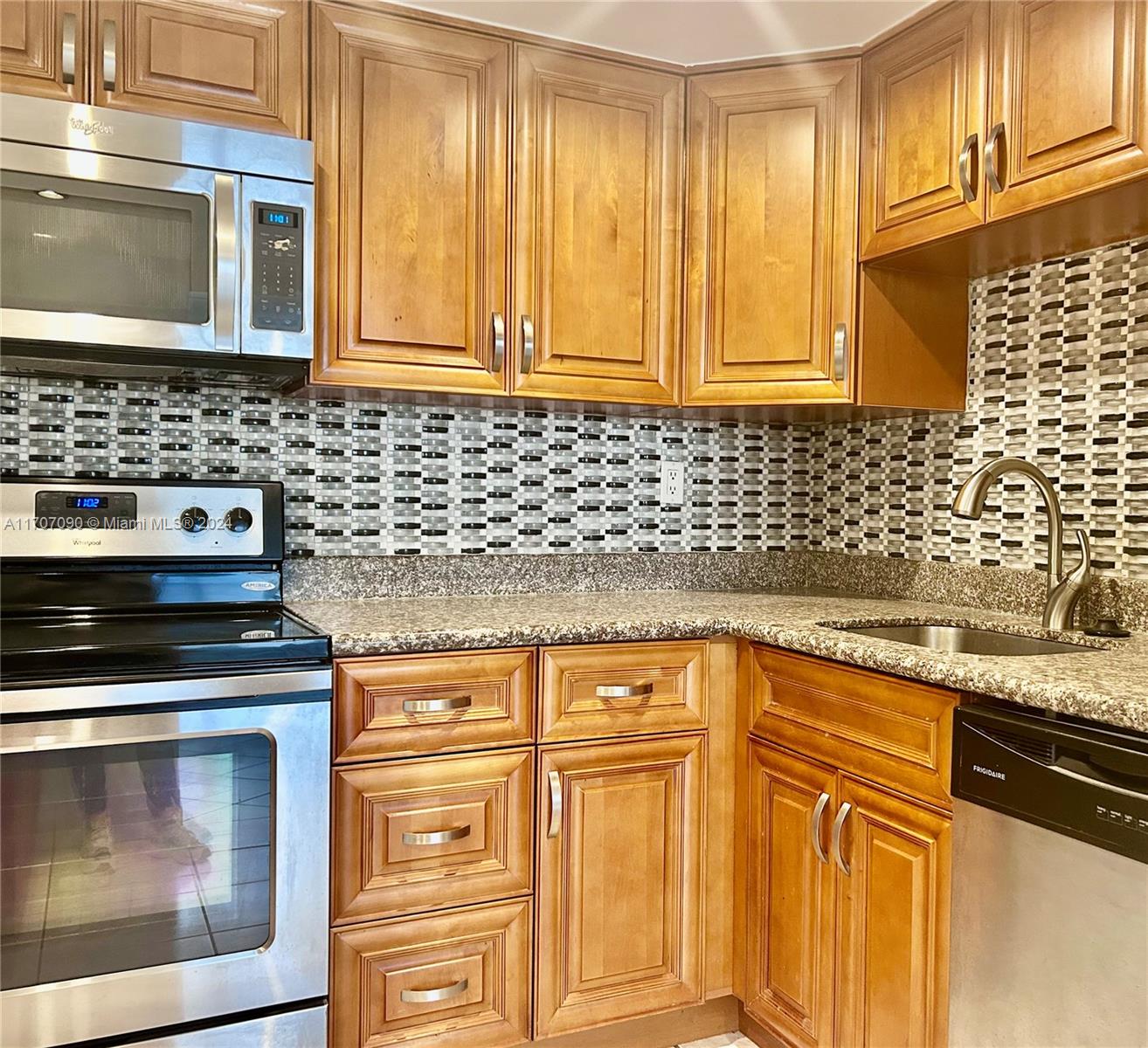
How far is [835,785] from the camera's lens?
1660mm

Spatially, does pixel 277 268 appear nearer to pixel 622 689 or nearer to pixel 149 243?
pixel 149 243

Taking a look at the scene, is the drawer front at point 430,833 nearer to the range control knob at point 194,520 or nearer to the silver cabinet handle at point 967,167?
the range control knob at point 194,520

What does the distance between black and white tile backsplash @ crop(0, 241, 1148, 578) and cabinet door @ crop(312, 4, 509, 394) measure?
0.28 metres

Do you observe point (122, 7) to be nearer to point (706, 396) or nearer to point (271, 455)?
point (271, 455)

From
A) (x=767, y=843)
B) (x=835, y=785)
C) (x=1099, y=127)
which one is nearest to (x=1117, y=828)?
(x=835, y=785)

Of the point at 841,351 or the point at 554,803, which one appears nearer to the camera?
the point at 554,803

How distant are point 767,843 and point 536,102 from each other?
165 cm

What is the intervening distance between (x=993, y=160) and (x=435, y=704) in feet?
4.70

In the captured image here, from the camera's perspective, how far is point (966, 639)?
193 cm

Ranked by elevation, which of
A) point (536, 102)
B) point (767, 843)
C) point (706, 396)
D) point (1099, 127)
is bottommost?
point (767, 843)

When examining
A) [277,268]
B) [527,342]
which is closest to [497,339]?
[527,342]

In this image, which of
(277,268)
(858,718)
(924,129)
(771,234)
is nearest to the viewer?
(858,718)

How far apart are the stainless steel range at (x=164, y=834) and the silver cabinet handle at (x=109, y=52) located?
1.01 metres

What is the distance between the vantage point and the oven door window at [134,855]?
1.40 metres
